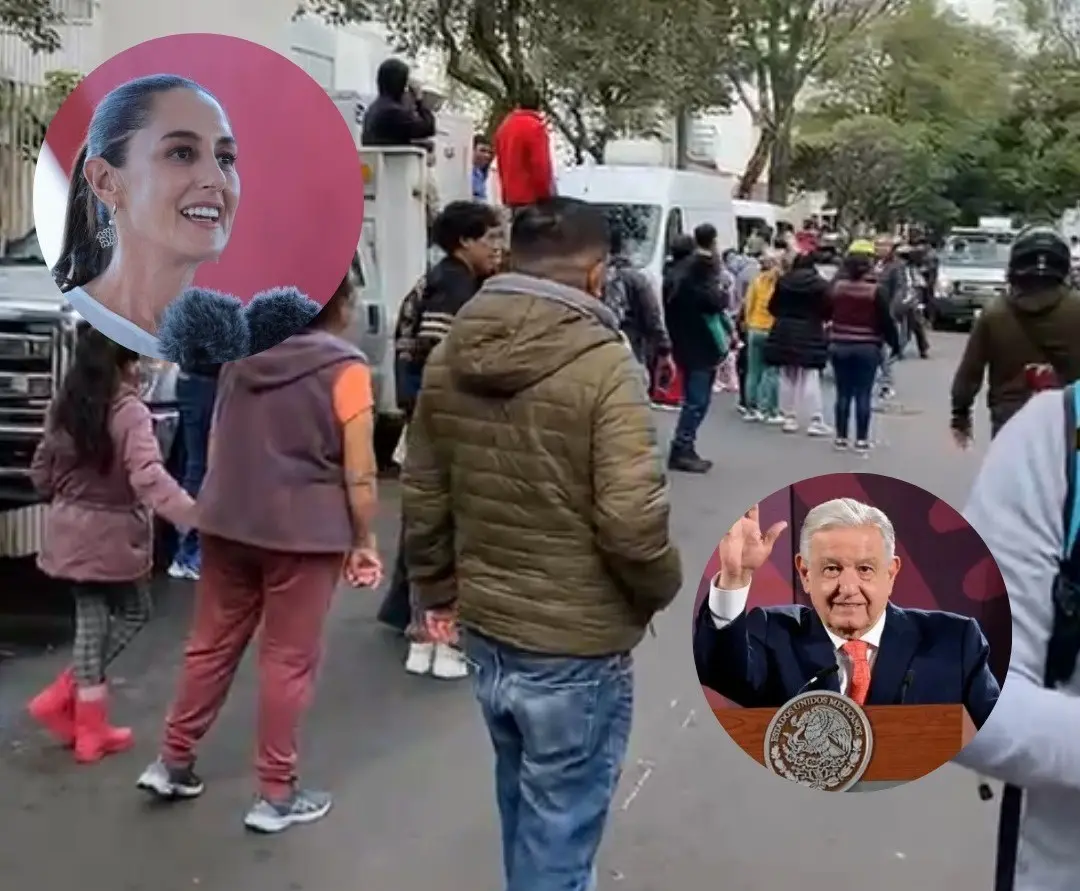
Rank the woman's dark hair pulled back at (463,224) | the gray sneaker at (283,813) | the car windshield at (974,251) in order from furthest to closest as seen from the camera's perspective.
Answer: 1. the car windshield at (974,251)
2. the woman's dark hair pulled back at (463,224)
3. the gray sneaker at (283,813)

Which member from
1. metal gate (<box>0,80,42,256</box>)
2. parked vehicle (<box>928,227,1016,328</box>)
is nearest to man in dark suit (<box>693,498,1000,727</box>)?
metal gate (<box>0,80,42,256</box>)

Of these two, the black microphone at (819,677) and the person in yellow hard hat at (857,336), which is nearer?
the black microphone at (819,677)

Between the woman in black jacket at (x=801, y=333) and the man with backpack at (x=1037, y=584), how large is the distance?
269 cm

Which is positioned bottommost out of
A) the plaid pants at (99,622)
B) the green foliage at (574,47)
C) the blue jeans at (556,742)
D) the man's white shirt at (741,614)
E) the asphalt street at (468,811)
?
the asphalt street at (468,811)

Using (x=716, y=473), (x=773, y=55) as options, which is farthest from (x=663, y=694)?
(x=773, y=55)

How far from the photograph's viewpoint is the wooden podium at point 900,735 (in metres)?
1.68

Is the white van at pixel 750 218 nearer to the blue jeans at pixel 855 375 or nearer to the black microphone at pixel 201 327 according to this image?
the blue jeans at pixel 855 375

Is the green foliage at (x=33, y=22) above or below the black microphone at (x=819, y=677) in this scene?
above

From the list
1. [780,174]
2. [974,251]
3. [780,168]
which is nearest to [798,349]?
[780,168]

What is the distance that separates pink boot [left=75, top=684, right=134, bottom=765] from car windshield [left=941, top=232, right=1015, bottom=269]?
38.4 ft

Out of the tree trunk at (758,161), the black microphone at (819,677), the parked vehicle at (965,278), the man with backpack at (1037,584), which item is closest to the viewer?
the man with backpack at (1037,584)

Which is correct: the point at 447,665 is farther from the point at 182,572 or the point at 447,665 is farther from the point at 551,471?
the point at 551,471

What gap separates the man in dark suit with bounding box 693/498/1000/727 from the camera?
1.75m

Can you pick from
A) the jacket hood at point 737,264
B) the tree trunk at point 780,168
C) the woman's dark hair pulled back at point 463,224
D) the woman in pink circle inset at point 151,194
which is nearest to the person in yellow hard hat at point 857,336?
the woman's dark hair pulled back at point 463,224
